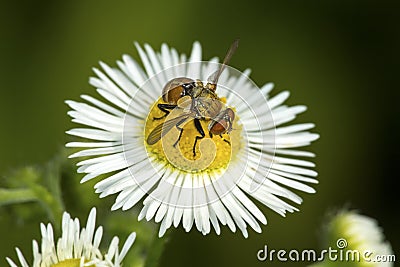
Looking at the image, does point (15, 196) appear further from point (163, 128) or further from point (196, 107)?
point (196, 107)

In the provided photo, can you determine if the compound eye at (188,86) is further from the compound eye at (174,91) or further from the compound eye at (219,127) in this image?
the compound eye at (219,127)

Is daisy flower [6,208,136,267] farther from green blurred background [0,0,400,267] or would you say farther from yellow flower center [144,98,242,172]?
green blurred background [0,0,400,267]

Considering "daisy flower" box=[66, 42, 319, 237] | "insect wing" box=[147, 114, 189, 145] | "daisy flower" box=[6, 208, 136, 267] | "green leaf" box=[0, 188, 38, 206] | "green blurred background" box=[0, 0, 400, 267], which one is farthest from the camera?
"green blurred background" box=[0, 0, 400, 267]

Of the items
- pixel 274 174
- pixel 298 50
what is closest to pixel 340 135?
pixel 298 50

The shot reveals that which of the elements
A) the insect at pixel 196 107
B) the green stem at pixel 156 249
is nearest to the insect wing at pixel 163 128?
the insect at pixel 196 107

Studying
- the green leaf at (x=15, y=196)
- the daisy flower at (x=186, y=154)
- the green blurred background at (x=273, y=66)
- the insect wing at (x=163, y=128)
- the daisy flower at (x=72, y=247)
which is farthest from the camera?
the green blurred background at (x=273, y=66)

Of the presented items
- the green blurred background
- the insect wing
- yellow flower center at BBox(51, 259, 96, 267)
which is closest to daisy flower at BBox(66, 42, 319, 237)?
the insect wing
